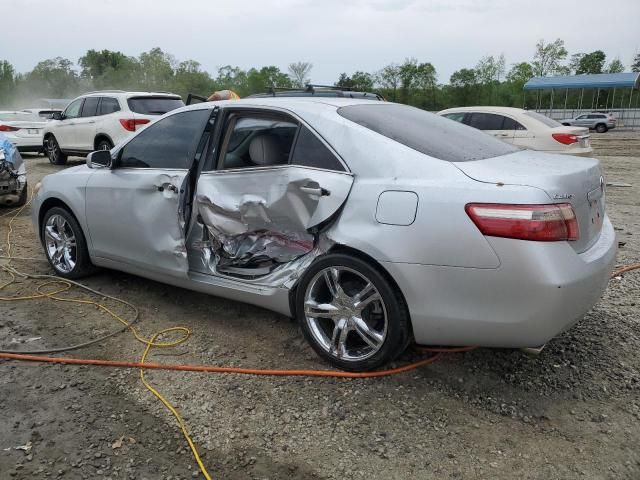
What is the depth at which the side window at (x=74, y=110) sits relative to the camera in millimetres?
12698

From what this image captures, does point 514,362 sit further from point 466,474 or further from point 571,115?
point 571,115

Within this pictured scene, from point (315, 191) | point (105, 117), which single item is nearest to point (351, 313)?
point (315, 191)

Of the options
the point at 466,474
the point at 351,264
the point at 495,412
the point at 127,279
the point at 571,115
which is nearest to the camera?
the point at 466,474

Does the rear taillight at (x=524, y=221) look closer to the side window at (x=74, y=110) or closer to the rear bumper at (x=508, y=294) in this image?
the rear bumper at (x=508, y=294)

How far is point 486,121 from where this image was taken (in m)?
10.9

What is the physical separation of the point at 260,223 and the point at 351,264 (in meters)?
0.82

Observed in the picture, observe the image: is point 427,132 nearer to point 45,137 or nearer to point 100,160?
point 100,160

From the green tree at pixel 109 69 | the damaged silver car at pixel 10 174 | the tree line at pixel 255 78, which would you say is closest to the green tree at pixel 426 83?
the tree line at pixel 255 78

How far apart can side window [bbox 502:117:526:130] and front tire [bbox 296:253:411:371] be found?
8430mm

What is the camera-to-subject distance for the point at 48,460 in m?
2.53

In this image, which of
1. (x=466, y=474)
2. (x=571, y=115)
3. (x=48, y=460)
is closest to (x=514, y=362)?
(x=466, y=474)

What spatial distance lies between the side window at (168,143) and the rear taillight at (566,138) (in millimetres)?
8052

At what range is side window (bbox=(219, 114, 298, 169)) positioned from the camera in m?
3.52

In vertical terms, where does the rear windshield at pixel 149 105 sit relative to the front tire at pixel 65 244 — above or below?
above
